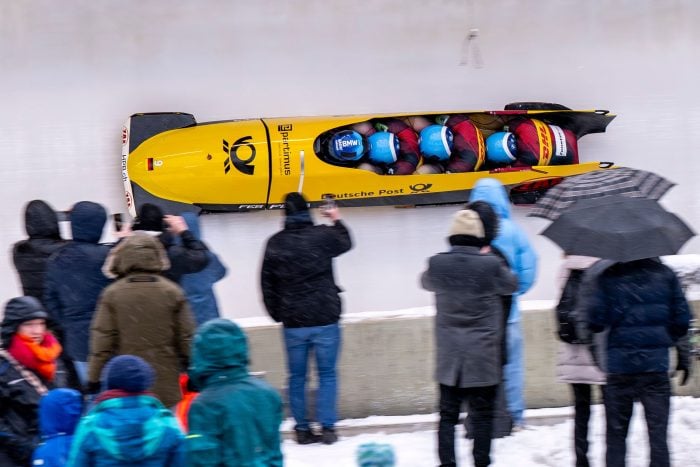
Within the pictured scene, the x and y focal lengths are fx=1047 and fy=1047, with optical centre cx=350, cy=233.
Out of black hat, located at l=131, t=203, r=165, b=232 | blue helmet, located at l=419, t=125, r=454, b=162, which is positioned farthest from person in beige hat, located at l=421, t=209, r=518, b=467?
blue helmet, located at l=419, t=125, r=454, b=162

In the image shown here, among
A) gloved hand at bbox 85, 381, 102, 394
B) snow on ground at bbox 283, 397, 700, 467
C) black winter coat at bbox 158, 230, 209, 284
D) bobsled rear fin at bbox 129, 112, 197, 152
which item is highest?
bobsled rear fin at bbox 129, 112, 197, 152

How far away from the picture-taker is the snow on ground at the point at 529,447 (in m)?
4.67

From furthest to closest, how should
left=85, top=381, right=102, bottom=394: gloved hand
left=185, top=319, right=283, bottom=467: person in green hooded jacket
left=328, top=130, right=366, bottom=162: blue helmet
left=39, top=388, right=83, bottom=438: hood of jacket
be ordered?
left=328, top=130, right=366, bottom=162: blue helmet → left=85, top=381, right=102, bottom=394: gloved hand → left=39, top=388, right=83, bottom=438: hood of jacket → left=185, top=319, right=283, bottom=467: person in green hooded jacket

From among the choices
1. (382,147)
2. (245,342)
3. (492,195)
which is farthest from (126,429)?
(382,147)

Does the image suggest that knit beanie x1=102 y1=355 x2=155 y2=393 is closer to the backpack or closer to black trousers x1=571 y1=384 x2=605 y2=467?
the backpack

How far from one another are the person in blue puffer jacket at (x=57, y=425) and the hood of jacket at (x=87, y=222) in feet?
4.73

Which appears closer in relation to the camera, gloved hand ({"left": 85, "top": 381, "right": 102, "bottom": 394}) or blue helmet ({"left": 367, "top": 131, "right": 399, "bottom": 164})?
gloved hand ({"left": 85, "top": 381, "right": 102, "bottom": 394})

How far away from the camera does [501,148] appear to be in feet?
23.3

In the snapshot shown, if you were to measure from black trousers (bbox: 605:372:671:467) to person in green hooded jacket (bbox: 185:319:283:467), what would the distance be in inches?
61.3

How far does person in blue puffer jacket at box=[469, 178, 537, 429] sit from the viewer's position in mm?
4801

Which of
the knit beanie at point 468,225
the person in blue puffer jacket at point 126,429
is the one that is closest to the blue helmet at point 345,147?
the knit beanie at point 468,225

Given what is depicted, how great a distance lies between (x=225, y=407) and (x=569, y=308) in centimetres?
183

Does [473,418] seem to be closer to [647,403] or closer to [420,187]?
[647,403]

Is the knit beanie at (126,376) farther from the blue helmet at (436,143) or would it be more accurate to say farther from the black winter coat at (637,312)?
the blue helmet at (436,143)
